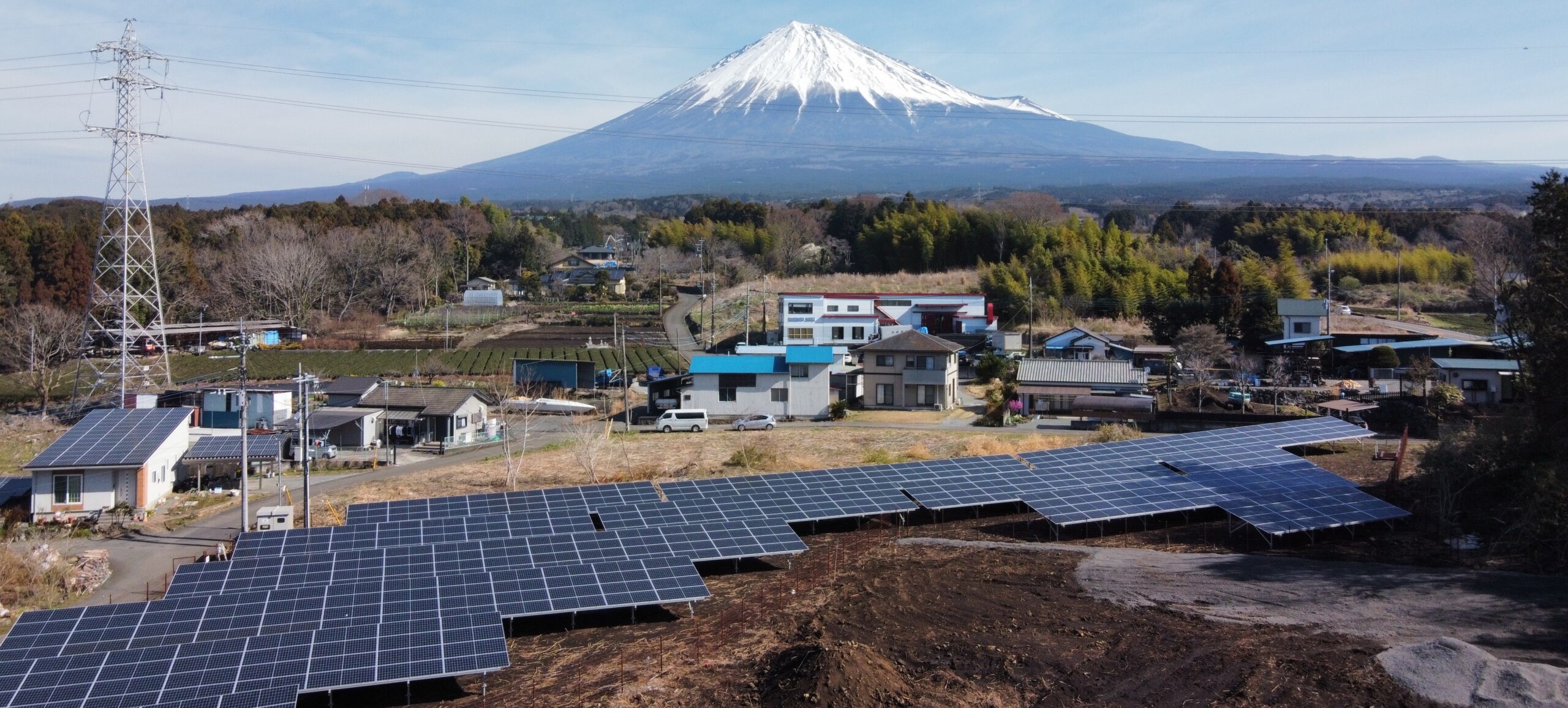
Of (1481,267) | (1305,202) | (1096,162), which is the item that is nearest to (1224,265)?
(1481,267)

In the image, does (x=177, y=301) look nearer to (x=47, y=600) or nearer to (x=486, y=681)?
(x=47, y=600)

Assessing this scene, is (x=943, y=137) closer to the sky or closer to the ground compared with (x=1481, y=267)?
closer to the sky

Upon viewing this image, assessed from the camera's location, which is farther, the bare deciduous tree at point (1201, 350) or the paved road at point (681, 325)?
the paved road at point (681, 325)

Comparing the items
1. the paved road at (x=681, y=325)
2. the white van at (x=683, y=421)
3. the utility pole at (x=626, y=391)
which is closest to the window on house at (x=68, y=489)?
the utility pole at (x=626, y=391)

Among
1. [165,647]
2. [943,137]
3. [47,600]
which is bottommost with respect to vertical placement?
[47,600]

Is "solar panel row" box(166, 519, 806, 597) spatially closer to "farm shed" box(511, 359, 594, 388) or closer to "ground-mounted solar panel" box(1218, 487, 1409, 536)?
"ground-mounted solar panel" box(1218, 487, 1409, 536)

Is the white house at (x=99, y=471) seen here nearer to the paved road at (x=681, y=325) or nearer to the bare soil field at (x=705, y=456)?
the bare soil field at (x=705, y=456)
